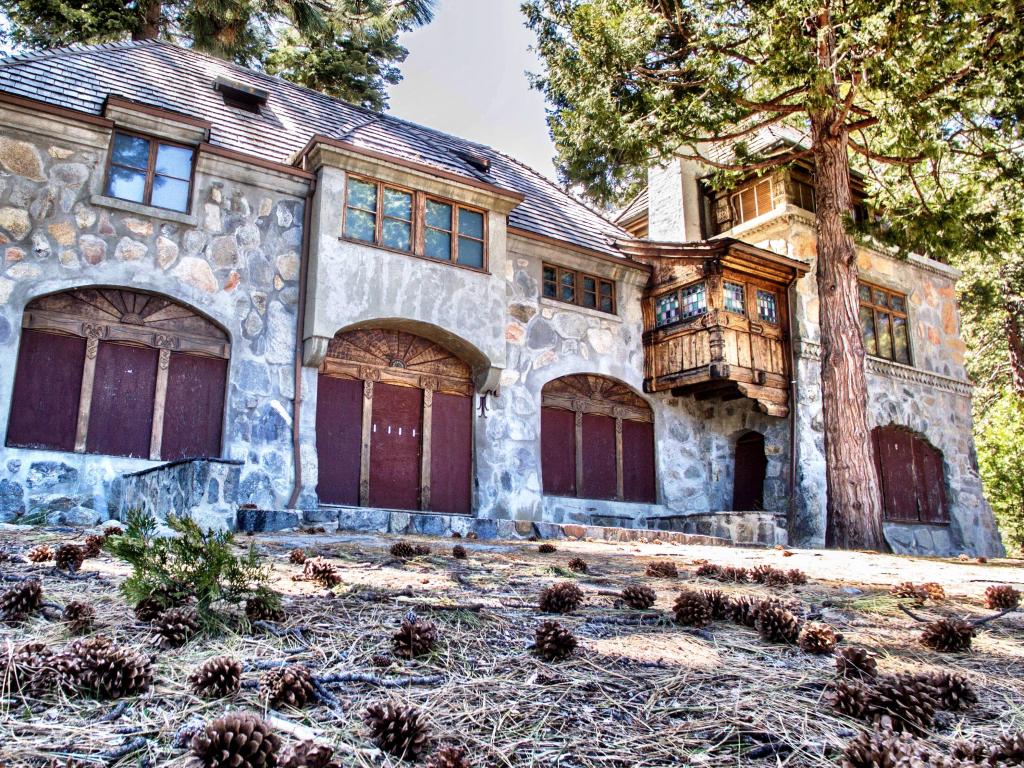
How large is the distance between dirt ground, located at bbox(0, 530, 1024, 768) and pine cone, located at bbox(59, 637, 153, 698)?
0.06 metres

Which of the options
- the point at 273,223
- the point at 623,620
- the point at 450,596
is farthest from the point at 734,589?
the point at 273,223

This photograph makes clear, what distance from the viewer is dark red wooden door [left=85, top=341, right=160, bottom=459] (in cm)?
1051

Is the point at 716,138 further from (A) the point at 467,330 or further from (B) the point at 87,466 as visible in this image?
(B) the point at 87,466

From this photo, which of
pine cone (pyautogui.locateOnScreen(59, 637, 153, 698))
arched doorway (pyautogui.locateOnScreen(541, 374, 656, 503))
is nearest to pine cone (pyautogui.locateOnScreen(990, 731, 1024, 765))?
pine cone (pyautogui.locateOnScreen(59, 637, 153, 698))

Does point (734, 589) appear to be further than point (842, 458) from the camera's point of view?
No

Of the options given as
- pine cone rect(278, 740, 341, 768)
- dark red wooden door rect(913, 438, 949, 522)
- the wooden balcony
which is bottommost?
pine cone rect(278, 740, 341, 768)

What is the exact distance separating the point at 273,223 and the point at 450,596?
9.97m

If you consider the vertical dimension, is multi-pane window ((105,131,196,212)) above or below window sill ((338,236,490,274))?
above

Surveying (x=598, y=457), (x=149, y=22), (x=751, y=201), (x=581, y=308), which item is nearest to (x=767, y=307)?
(x=751, y=201)

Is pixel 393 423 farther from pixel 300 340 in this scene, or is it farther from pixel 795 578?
pixel 795 578

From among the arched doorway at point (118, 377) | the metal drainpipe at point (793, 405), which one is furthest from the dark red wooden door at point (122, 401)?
the metal drainpipe at point (793, 405)

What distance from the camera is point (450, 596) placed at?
11.8 feet

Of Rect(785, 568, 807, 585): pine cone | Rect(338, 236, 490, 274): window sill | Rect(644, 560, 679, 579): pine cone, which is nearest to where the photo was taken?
Rect(785, 568, 807, 585): pine cone

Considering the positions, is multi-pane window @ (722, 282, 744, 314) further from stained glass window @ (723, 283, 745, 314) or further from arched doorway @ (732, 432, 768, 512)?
arched doorway @ (732, 432, 768, 512)
